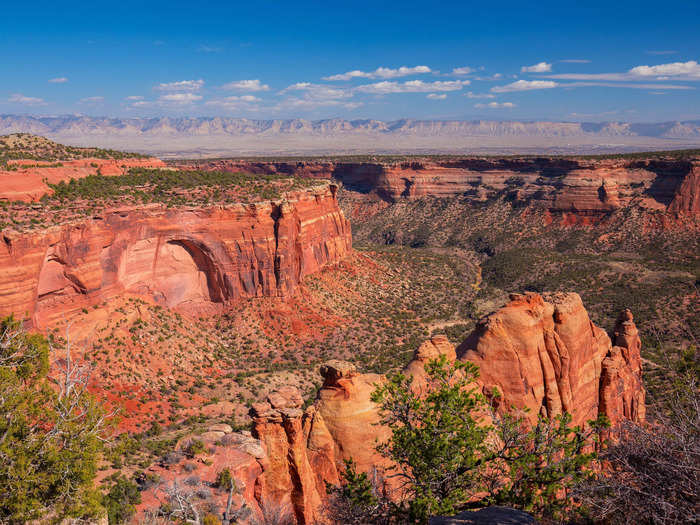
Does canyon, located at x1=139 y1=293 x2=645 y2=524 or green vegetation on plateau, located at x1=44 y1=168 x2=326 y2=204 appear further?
green vegetation on plateau, located at x1=44 y1=168 x2=326 y2=204

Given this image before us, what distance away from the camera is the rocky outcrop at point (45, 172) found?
3784cm

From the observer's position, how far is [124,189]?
1796 inches

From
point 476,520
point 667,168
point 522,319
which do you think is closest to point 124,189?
point 522,319

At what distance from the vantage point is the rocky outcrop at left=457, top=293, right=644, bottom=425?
25.5 meters

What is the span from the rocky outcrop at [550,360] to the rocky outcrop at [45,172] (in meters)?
36.4

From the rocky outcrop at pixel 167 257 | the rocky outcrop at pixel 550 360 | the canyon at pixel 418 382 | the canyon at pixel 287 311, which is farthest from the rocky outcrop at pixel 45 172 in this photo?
the rocky outcrop at pixel 550 360

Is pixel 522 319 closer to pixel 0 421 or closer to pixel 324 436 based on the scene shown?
pixel 324 436

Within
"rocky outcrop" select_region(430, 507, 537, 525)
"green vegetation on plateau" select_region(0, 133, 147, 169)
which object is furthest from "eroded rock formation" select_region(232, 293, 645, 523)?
"green vegetation on plateau" select_region(0, 133, 147, 169)

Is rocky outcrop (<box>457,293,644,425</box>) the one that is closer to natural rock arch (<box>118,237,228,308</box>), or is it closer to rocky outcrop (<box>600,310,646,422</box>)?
rocky outcrop (<box>600,310,646,422</box>)

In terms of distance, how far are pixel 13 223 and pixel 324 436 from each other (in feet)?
91.3

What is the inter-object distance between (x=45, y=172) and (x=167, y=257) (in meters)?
13.7

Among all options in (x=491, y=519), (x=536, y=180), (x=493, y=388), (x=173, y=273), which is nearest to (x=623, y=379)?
(x=493, y=388)

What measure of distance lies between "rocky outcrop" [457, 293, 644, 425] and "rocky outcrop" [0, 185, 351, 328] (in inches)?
1138

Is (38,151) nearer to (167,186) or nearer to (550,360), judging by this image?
(167,186)
